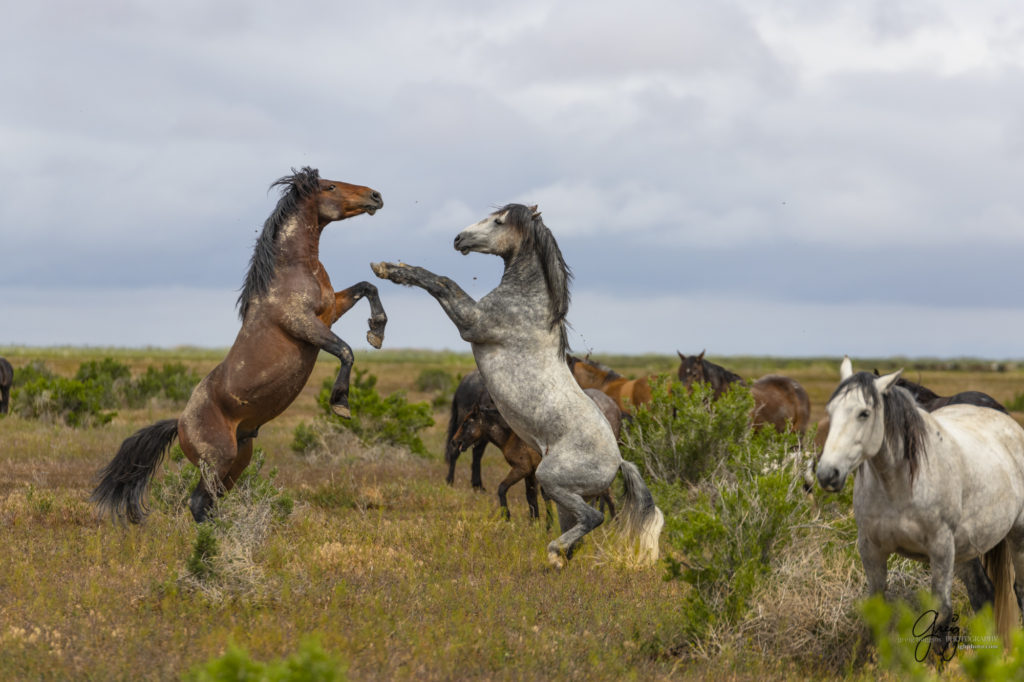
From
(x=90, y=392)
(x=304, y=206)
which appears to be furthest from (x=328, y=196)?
(x=90, y=392)

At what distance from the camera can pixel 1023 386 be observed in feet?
178

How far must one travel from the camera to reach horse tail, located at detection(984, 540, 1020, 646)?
6320mm

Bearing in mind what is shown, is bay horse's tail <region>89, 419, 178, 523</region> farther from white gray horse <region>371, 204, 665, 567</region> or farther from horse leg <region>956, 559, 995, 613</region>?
horse leg <region>956, 559, 995, 613</region>

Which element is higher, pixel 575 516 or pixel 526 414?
pixel 526 414

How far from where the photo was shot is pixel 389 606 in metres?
5.97

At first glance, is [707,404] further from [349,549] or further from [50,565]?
[50,565]

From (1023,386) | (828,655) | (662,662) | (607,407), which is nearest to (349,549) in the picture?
(662,662)

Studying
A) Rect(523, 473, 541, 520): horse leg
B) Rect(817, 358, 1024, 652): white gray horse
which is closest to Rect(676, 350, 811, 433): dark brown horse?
Rect(523, 473, 541, 520): horse leg

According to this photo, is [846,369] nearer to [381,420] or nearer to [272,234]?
[272,234]

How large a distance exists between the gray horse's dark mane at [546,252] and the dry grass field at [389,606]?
2.05m

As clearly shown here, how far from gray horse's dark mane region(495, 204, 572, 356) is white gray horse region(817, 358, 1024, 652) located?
2.47 metres

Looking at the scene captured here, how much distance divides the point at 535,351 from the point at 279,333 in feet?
6.94

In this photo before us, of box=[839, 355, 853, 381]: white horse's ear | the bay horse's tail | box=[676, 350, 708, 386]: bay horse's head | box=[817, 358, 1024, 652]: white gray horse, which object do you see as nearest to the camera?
box=[817, 358, 1024, 652]: white gray horse

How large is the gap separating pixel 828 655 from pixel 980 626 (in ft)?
10.5
